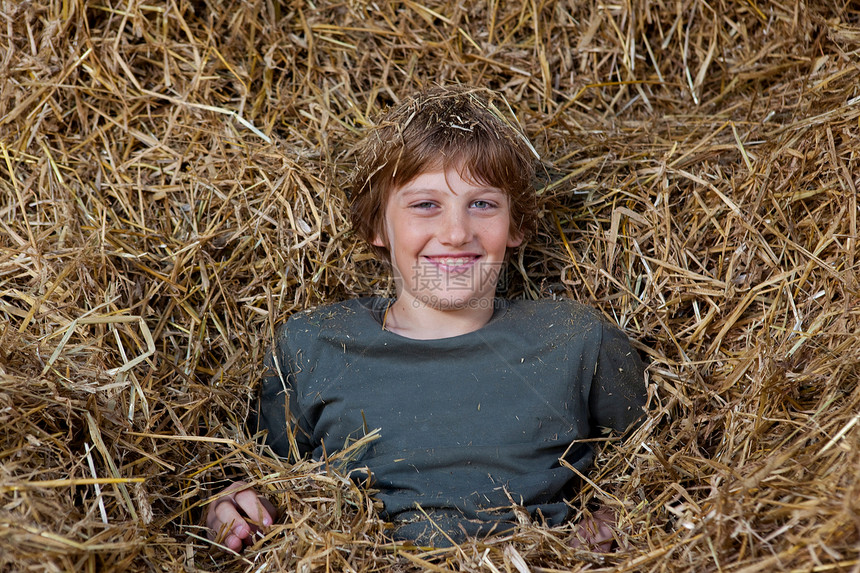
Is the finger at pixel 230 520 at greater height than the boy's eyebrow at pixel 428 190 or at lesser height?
lesser

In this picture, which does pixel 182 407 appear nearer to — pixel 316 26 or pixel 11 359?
pixel 11 359

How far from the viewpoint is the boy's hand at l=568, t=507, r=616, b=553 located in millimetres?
2418

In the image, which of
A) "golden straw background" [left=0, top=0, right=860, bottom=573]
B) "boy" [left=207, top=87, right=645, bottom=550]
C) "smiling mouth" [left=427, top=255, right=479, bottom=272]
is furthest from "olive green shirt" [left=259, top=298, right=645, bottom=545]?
"smiling mouth" [left=427, top=255, right=479, bottom=272]

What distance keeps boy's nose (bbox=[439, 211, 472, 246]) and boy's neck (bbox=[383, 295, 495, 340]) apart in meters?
0.31

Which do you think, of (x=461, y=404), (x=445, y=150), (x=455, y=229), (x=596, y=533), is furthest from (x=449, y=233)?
(x=596, y=533)

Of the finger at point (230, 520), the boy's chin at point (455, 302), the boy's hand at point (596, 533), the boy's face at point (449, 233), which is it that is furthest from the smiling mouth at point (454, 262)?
the finger at point (230, 520)

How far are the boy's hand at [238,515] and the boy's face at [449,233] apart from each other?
3.08 ft

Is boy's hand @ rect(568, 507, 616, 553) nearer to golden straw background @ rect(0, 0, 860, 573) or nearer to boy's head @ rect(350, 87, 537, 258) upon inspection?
golden straw background @ rect(0, 0, 860, 573)

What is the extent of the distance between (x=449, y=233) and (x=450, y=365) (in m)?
0.48

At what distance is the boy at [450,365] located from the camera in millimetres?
2613

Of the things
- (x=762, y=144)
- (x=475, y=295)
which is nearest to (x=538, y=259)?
(x=475, y=295)

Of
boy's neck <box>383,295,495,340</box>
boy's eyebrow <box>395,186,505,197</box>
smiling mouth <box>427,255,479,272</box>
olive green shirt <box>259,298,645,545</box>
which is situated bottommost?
olive green shirt <box>259,298,645,545</box>

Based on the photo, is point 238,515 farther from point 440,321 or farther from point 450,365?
point 440,321

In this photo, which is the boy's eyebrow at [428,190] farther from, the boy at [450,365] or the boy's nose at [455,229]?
the boy's nose at [455,229]
